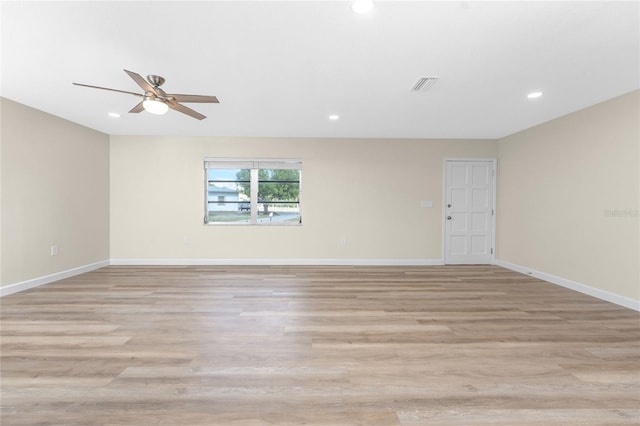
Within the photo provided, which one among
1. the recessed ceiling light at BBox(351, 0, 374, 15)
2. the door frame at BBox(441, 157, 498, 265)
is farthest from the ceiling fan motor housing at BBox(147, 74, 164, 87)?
the door frame at BBox(441, 157, 498, 265)

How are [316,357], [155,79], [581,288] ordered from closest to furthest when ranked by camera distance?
[316,357] → [155,79] → [581,288]

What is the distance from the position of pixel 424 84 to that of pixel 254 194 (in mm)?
3656

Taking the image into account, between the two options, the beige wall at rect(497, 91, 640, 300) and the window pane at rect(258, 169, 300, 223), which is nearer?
the beige wall at rect(497, 91, 640, 300)

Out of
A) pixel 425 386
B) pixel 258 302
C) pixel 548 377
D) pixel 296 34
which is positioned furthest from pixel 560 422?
pixel 296 34

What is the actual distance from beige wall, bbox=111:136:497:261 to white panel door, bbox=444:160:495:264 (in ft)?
0.69

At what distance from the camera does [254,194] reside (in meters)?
5.33

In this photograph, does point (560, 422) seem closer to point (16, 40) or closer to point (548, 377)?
point (548, 377)

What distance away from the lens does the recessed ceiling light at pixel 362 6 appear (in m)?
1.67

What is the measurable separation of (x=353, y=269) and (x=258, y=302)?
222 centimetres

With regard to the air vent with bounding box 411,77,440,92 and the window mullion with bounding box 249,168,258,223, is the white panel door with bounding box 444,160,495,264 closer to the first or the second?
the air vent with bounding box 411,77,440,92

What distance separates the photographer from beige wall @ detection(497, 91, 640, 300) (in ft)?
10.3

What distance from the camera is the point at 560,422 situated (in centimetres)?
144

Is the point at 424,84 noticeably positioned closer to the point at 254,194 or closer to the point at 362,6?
the point at 362,6

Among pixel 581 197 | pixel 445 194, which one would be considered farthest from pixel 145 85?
pixel 581 197
